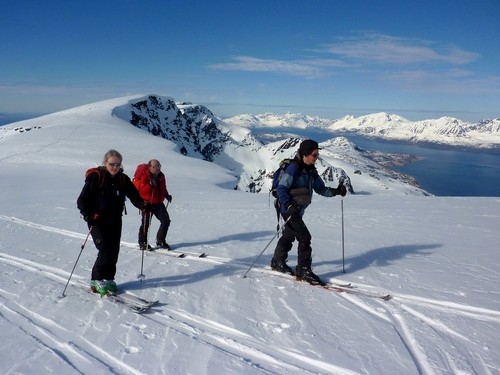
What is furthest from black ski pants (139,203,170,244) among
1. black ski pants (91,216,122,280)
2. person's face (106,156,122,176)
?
person's face (106,156,122,176)

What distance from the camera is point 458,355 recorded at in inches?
165

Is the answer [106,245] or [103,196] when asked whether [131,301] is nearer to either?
[106,245]

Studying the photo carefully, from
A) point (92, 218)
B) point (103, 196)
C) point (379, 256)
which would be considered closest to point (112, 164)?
point (103, 196)

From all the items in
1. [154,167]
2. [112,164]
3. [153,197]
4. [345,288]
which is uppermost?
[112,164]

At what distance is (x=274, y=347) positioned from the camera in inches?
169

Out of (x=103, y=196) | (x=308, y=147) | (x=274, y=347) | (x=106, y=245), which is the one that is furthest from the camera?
(x=308, y=147)

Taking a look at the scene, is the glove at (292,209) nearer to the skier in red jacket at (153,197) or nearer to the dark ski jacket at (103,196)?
the dark ski jacket at (103,196)

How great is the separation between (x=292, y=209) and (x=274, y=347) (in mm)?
2463

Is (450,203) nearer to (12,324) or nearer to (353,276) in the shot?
(353,276)

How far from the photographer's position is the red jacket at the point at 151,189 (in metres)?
8.36

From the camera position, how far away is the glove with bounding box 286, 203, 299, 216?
5.95 metres

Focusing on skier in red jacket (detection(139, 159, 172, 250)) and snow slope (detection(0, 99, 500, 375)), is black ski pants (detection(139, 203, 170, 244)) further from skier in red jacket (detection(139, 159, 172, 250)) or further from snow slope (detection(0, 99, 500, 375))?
snow slope (detection(0, 99, 500, 375))

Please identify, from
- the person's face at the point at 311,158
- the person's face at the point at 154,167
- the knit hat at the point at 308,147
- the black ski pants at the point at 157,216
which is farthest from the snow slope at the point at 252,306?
the knit hat at the point at 308,147

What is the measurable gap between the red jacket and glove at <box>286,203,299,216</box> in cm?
352
